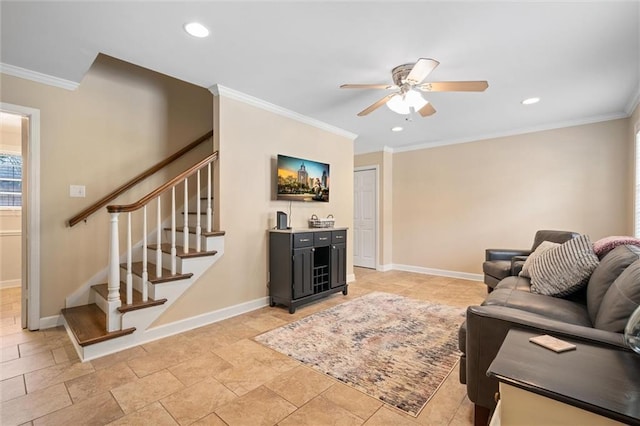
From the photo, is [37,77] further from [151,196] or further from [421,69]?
[421,69]

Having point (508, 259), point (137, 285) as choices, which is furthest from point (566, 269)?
point (137, 285)

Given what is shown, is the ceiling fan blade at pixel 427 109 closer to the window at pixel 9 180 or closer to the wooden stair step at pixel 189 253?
the wooden stair step at pixel 189 253

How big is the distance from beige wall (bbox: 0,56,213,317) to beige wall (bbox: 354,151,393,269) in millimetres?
3657

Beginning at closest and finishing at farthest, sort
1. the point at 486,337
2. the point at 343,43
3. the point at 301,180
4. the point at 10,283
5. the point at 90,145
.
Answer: the point at 486,337 → the point at 343,43 → the point at 90,145 → the point at 301,180 → the point at 10,283

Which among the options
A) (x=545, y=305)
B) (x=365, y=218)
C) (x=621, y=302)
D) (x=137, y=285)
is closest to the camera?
(x=621, y=302)

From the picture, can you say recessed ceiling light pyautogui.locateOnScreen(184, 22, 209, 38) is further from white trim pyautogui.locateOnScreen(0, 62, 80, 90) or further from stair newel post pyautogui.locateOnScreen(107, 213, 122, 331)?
white trim pyautogui.locateOnScreen(0, 62, 80, 90)

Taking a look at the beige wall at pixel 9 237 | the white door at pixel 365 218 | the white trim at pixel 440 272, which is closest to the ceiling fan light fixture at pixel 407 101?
the white door at pixel 365 218

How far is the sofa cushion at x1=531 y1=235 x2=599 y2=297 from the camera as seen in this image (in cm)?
203

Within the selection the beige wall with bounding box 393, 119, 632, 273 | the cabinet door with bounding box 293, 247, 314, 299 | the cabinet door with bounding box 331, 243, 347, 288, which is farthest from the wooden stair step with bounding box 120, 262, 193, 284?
the beige wall with bounding box 393, 119, 632, 273

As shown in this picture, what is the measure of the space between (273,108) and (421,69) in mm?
2010

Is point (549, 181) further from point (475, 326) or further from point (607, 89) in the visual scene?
point (475, 326)

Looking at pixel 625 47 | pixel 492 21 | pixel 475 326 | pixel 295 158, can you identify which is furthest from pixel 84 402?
pixel 625 47

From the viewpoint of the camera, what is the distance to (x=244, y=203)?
345 cm

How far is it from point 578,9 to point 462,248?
3925mm
